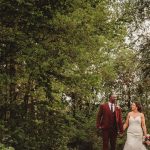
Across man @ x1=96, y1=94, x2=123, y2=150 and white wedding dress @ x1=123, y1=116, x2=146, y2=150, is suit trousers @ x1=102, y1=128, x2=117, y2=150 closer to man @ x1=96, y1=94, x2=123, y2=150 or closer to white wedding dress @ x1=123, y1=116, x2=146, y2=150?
man @ x1=96, y1=94, x2=123, y2=150

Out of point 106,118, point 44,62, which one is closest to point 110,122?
point 106,118

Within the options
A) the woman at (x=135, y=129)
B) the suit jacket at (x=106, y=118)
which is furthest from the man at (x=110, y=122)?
the woman at (x=135, y=129)

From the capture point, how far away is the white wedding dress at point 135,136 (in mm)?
13672

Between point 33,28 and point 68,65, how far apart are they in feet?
5.66

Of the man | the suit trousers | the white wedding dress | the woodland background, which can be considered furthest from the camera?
the woodland background

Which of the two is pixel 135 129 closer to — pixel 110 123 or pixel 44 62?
pixel 110 123

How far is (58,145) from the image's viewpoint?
17297 millimetres

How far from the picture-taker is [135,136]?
45.6 ft

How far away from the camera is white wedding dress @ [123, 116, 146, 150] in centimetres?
1367

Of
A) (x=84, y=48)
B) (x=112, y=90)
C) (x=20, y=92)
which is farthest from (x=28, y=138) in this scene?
(x=112, y=90)

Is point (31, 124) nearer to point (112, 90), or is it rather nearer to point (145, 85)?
point (145, 85)

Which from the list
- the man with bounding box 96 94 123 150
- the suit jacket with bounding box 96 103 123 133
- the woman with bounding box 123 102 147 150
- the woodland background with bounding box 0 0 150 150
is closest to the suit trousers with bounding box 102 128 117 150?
the man with bounding box 96 94 123 150

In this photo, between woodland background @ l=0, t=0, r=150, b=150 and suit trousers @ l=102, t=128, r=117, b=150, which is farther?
woodland background @ l=0, t=0, r=150, b=150

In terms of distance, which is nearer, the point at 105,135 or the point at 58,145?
the point at 105,135
